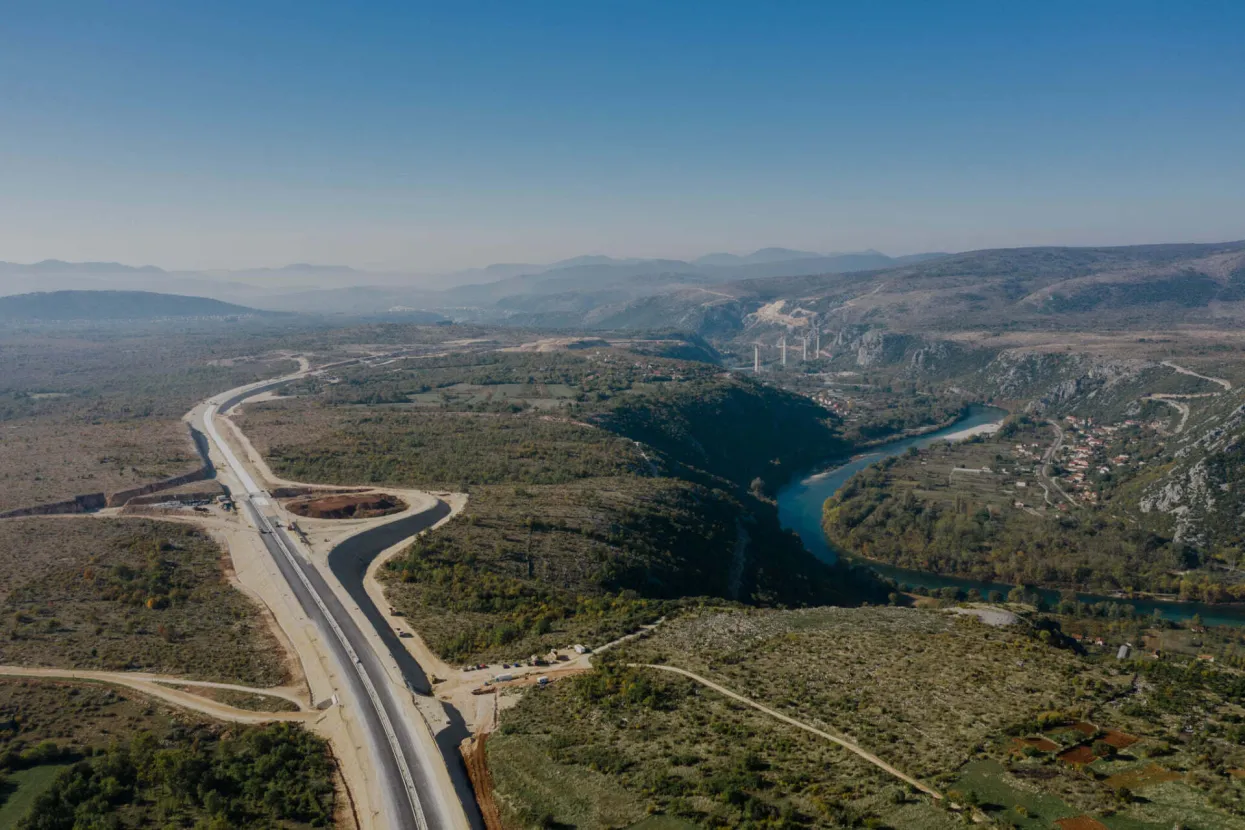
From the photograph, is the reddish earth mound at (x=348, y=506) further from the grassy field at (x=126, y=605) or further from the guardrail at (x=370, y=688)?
the grassy field at (x=126, y=605)

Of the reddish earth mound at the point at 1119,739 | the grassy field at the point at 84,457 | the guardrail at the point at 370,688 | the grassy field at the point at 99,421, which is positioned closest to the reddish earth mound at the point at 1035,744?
the reddish earth mound at the point at 1119,739

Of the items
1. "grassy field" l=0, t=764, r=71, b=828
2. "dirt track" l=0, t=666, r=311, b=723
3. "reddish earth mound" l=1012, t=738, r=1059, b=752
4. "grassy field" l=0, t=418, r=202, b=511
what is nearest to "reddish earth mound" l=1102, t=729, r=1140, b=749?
"reddish earth mound" l=1012, t=738, r=1059, b=752

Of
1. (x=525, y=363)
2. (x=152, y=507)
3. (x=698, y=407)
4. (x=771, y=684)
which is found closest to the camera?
(x=771, y=684)

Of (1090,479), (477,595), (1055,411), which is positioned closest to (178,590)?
(477,595)

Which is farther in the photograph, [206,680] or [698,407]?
[698,407]

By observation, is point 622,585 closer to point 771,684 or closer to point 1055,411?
point 771,684

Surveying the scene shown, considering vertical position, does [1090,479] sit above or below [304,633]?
below

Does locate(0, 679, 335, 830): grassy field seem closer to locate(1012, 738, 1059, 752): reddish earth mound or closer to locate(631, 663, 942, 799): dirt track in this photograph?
locate(631, 663, 942, 799): dirt track
